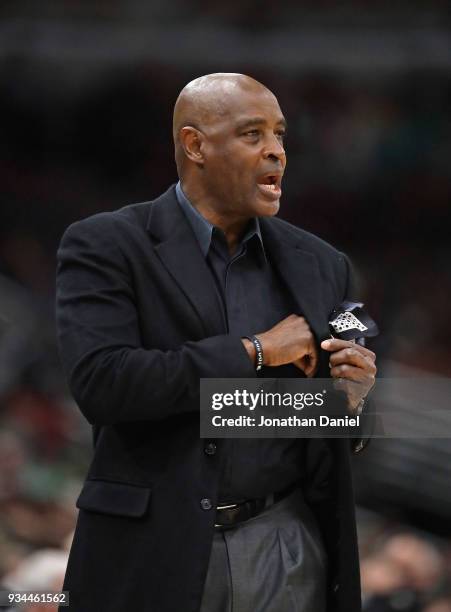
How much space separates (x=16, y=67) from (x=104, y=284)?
2.24 m

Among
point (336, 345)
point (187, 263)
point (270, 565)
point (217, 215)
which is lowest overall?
point (270, 565)

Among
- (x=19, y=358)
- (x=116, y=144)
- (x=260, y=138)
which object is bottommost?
(x=260, y=138)

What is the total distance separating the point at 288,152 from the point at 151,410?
2218mm

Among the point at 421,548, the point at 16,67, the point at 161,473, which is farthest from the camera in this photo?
the point at 16,67

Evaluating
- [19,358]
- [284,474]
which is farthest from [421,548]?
[284,474]

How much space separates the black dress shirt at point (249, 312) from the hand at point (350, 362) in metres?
0.12

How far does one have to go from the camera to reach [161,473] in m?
1.57

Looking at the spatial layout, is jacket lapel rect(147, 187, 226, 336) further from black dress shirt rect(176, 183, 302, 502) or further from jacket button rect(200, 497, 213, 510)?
jacket button rect(200, 497, 213, 510)

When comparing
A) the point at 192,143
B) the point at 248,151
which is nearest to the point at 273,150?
the point at 248,151

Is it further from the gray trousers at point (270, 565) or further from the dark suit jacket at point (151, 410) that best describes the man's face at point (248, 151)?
the gray trousers at point (270, 565)

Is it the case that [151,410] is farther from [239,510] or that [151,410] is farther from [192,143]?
[192,143]

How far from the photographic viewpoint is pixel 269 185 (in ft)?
5.45

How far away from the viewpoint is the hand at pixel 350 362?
154 centimetres

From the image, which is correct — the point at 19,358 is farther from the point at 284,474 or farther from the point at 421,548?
the point at 284,474
